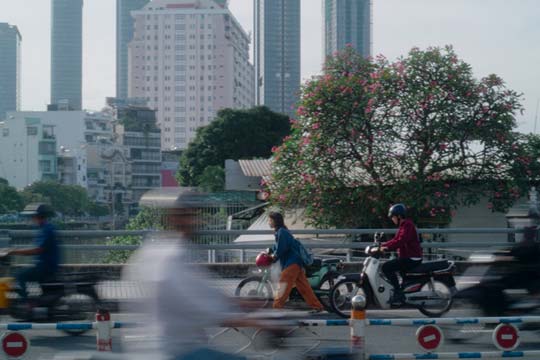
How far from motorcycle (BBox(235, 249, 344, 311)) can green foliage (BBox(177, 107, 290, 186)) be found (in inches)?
2127

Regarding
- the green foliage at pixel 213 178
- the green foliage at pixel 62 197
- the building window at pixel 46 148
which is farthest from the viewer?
the building window at pixel 46 148

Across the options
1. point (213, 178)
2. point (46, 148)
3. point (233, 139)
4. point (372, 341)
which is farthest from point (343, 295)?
point (46, 148)

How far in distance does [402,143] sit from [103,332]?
2090 centimetres

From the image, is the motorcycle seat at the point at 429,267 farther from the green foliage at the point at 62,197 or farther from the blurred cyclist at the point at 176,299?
the green foliage at the point at 62,197

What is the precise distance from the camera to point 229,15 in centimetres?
16488

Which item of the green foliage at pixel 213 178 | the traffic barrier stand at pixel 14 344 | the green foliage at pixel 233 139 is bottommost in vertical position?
the traffic barrier stand at pixel 14 344

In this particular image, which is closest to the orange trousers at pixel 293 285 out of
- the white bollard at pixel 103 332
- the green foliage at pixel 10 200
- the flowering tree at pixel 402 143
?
the white bollard at pixel 103 332

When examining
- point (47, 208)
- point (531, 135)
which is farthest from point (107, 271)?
point (531, 135)

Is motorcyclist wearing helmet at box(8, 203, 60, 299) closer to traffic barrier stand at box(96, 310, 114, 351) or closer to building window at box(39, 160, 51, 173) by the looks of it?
traffic barrier stand at box(96, 310, 114, 351)

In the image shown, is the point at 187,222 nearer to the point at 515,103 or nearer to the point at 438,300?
the point at 438,300

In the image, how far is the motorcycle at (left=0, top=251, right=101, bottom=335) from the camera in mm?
10414

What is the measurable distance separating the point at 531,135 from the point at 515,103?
8.14 ft

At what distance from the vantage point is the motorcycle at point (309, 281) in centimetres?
1238

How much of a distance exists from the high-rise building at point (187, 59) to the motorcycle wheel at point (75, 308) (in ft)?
499
